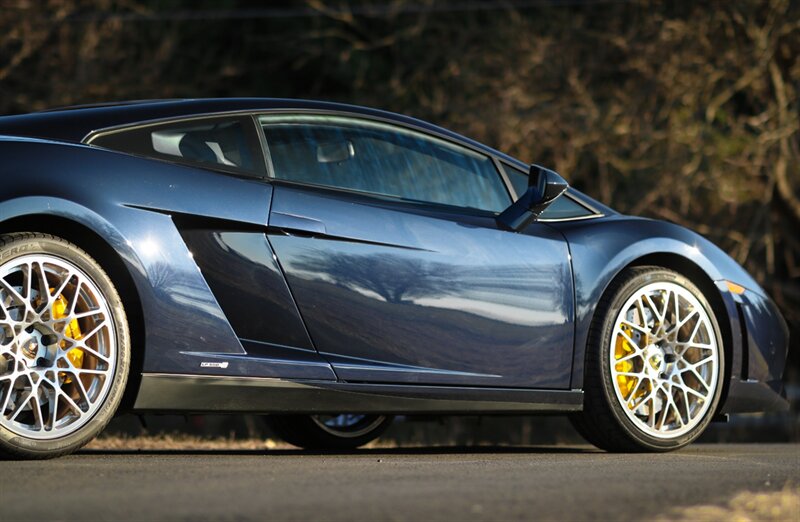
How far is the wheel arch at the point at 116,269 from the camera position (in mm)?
4680

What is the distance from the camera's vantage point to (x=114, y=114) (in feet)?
16.5

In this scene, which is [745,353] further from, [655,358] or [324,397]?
[324,397]

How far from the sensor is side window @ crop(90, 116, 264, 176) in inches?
195

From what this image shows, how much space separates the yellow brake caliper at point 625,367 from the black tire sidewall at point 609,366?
0.09 m

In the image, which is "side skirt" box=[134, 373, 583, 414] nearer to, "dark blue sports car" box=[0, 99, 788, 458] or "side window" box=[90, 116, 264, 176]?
"dark blue sports car" box=[0, 99, 788, 458]

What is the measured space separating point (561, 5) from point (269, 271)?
13.7 m

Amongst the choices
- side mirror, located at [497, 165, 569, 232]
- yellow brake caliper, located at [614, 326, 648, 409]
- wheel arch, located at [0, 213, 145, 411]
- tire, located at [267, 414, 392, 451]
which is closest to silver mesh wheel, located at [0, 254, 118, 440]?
wheel arch, located at [0, 213, 145, 411]

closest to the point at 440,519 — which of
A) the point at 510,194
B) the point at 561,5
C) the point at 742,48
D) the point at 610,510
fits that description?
the point at 610,510

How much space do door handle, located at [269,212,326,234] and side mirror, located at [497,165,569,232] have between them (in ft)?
3.17

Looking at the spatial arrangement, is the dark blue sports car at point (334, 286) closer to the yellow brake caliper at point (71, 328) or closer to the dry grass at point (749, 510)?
the yellow brake caliper at point (71, 328)

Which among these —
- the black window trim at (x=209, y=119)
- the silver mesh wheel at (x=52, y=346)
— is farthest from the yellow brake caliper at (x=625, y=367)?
the silver mesh wheel at (x=52, y=346)

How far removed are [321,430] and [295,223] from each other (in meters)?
1.88

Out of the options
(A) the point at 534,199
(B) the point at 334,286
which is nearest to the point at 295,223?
(B) the point at 334,286

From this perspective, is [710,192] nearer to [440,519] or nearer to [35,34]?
[35,34]
